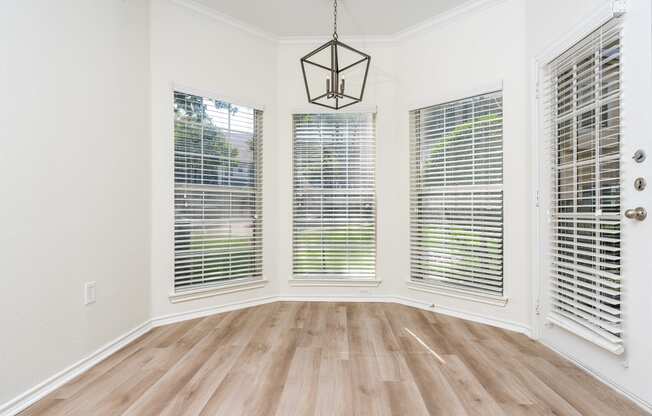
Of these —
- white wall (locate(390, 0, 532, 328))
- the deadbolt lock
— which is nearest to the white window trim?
white wall (locate(390, 0, 532, 328))

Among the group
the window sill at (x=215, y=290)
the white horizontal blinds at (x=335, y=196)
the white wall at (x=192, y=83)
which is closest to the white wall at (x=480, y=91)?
the white horizontal blinds at (x=335, y=196)

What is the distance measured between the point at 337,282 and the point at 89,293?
2.16 m

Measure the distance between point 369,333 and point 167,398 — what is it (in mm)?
1455

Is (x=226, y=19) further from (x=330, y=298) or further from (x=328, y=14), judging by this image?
(x=330, y=298)

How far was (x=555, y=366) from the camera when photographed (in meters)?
1.98

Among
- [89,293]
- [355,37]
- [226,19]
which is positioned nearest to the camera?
[89,293]

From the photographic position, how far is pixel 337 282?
3.41 meters

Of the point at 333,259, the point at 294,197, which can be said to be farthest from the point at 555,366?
the point at 294,197

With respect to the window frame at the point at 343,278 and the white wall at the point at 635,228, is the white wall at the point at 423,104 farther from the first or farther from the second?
the white wall at the point at 635,228

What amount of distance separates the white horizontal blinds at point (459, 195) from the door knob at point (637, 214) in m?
1.08

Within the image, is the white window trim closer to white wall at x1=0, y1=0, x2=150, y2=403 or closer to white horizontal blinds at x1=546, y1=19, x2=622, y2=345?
white wall at x1=0, y1=0, x2=150, y2=403

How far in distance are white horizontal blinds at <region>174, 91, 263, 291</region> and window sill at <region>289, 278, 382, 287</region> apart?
0.45 meters

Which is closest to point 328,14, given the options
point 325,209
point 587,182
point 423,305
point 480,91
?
point 480,91

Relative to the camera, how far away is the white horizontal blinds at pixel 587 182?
175 centimetres
